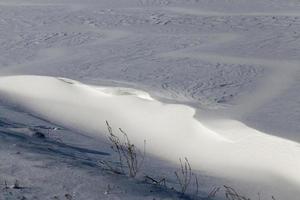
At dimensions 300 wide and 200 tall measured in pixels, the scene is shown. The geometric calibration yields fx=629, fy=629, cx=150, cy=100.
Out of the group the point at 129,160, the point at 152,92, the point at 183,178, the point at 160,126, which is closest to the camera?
the point at 183,178

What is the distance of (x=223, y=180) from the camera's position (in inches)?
150

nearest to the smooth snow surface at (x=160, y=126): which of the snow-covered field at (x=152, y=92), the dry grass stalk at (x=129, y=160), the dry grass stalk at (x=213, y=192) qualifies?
the snow-covered field at (x=152, y=92)

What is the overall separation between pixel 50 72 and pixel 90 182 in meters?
3.53

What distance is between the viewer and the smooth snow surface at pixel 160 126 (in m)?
4.07

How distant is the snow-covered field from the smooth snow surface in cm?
1

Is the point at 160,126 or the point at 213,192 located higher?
the point at 160,126

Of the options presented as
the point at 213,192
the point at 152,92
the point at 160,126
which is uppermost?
the point at 152,92

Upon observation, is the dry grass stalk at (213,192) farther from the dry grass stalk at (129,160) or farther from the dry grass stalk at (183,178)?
the dry grass stalk at (129,160)

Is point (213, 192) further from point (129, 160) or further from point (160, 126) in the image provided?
point (160, 126)

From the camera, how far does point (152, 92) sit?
5656 mm

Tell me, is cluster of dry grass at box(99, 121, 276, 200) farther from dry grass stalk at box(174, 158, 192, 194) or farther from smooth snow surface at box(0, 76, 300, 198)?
smooth snow surface at box(0, 76, 300, 198)

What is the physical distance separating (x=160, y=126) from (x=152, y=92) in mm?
899

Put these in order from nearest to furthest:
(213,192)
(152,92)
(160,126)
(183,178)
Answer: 1. (213,192)
2. (183,178)
3. (160,126)
4. (152,92)

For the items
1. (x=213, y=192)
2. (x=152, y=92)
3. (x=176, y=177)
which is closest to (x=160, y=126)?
(x=152, y=92)
